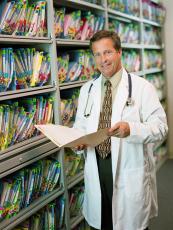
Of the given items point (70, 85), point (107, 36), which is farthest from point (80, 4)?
point (107, 36)

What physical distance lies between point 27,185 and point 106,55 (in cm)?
93

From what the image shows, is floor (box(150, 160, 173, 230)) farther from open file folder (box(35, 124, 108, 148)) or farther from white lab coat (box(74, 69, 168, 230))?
open file folder (box(35, 124, 108, 148))

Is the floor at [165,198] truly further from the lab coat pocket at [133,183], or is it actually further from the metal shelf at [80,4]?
the metal shelf at [80,4]

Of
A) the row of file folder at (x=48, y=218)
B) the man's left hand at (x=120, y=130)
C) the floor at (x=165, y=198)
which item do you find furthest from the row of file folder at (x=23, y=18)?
the floor at (x=165, y=198)

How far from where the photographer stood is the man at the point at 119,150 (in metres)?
1.79

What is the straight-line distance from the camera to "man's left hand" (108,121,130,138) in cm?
159

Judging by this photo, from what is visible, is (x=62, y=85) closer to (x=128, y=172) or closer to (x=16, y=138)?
(x=16, y=138)

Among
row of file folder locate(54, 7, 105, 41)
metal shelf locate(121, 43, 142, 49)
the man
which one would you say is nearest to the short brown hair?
the man

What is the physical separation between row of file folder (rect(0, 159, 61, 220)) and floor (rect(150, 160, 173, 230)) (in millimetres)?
1216

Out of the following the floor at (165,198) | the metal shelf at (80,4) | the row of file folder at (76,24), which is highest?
the metal shelf at (80,4)

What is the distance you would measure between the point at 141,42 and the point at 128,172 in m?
2.50

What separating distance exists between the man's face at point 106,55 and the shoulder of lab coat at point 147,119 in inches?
6.3

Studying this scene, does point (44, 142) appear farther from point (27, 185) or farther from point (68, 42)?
point (68, 42)

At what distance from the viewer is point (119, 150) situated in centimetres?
180
